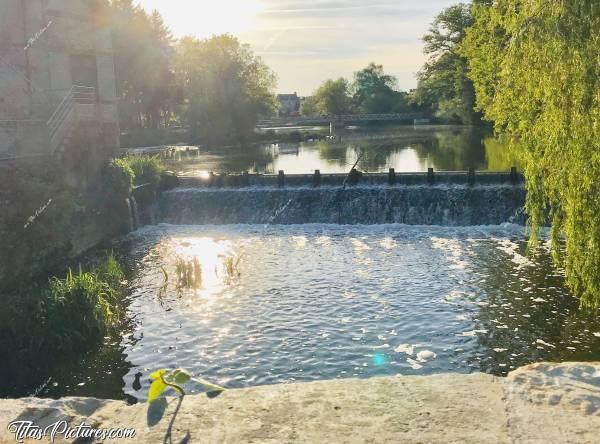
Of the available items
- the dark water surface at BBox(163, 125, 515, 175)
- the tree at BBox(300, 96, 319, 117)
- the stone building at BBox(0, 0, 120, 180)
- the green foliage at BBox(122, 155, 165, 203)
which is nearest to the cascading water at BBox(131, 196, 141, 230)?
the green foliage at BBox(122, 155, 165, 203)

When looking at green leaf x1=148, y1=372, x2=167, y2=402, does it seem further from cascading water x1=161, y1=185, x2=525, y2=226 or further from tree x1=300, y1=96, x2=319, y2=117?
tree x1=300, y1=96, x2=319, y2=117

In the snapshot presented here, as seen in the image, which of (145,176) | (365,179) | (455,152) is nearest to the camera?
(365,179)

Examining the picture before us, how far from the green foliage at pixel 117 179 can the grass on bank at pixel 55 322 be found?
11078mm

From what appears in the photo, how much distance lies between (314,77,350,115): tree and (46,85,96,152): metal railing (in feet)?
383

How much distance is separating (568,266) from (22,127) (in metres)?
19.3

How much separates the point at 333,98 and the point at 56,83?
390ft

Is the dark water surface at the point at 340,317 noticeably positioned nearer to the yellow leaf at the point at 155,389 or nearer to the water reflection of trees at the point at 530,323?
the water reflection of trees at the point at 530,323

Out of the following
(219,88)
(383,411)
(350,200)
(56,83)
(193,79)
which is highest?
(193,79)

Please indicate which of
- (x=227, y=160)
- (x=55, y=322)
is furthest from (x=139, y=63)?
(x=55, y=322)

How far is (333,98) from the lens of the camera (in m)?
140

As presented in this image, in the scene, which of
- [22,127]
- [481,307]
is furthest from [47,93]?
[481,307]

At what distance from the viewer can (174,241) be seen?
24.6 metres

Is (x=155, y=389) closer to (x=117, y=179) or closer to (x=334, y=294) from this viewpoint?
(x=334, y=294)

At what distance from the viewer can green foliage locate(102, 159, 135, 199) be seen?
82.8 feet
